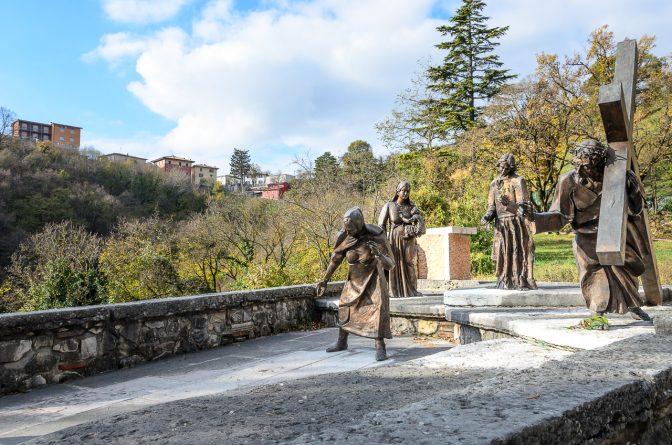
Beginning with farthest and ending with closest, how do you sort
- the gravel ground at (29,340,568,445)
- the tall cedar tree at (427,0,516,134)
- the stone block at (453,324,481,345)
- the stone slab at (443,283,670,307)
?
the tall cedar tree at (427,0,516,134) → the stone slab at (443,283,670,307) → the stone block at (453,324,481,345) → the gravel ground at (29,340,568,445)

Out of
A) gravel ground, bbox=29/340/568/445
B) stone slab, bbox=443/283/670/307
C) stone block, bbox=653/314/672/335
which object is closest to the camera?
gravel ground, bbox=29/340/568/445

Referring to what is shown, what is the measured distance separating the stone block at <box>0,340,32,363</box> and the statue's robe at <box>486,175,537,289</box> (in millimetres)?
6268

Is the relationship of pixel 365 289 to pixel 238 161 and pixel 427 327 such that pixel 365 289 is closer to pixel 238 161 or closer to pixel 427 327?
pixel 427 327

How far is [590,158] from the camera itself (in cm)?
419

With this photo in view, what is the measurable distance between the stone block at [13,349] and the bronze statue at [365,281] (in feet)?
11.3

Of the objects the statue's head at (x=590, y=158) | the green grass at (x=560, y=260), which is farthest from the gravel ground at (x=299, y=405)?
the green grass at (x=560, y=260)

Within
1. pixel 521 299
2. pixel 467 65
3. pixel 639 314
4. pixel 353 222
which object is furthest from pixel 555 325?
pixel 467 65

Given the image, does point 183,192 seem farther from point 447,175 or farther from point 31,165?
point 447,175

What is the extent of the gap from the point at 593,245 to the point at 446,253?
7486 mm

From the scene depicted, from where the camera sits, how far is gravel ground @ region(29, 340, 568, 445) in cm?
262

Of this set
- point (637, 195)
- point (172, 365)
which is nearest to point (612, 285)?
point (637, 195)

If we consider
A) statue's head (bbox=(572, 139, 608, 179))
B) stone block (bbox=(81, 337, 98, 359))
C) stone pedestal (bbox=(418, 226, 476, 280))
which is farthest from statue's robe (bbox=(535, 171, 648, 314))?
stone pedestal (bbox=(418, 226, 476, 280))

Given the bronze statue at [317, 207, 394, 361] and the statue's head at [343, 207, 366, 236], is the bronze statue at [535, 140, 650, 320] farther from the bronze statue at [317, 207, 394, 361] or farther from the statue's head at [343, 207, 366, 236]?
the statue's head at [343, 207, 366, 236]

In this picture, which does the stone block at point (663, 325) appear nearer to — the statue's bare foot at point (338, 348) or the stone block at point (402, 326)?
the statue's bare foot at point (338, 348)
